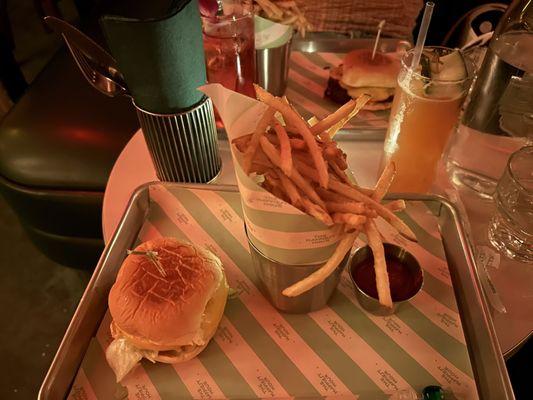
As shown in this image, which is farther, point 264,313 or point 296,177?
point 264,313

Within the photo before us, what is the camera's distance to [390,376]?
923mm

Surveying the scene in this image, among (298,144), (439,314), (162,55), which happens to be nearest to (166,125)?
(162,55)

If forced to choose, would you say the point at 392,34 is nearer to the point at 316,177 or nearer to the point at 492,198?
the point at 492,198

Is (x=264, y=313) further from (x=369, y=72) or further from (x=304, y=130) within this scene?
Result: (x=369, y=72)

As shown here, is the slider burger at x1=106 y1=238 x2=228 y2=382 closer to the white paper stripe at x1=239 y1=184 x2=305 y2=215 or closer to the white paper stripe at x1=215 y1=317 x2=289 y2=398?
the white paper stripe at x1=215 y1=317 x2=289 y2=398

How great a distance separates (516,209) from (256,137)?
712 millimetres

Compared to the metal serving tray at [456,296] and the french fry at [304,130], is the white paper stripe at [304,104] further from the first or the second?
the french fry at [304,130]

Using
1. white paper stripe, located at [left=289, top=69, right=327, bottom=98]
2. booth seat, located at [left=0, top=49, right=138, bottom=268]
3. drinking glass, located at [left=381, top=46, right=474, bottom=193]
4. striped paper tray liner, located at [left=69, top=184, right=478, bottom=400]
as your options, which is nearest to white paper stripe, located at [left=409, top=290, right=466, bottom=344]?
striped paper tray liner, located at [left=69, top=184, right=478, bottom=400]

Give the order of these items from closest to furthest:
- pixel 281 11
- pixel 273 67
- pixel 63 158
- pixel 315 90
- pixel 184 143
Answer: pixel 184 143, pixel 281 11, pixel 273 67, pixel 315 90, pixel 63 158

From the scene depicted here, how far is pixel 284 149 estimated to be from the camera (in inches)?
32.0

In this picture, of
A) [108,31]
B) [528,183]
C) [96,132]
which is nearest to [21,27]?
[96,132]

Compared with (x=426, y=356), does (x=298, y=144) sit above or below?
above

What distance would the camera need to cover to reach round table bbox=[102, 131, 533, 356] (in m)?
1.01

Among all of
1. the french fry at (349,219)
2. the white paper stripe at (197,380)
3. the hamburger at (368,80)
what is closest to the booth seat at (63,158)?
the hamburger at (368,80)
